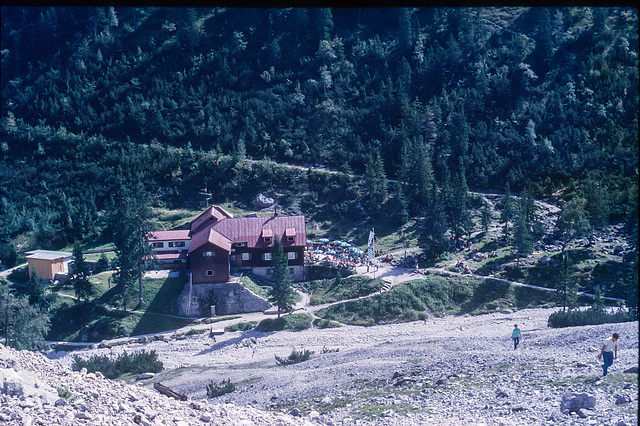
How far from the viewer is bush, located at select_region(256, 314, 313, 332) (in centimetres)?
4181

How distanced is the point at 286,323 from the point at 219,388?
46.0ft

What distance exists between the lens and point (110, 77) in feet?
294

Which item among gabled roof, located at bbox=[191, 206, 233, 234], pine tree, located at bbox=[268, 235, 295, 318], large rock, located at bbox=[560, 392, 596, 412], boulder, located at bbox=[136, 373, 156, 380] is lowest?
boulder, located at bbox=[136, 373, 156, 380]

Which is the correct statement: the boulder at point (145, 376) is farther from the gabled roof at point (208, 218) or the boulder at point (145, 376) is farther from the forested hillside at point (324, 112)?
the forested hillside at point (324, 112)

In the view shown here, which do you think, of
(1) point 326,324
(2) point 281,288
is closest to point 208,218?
(2) point 281,288

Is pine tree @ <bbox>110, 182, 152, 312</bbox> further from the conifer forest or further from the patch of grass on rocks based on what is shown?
the patch of grass on rocks

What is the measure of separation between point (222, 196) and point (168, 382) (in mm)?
37020

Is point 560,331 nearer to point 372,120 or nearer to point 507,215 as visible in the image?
point 507,215

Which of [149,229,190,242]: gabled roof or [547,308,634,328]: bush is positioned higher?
[149,229,190,242]: gabled roof

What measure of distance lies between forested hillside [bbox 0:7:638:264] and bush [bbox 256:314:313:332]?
49.4ft

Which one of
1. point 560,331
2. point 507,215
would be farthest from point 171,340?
point 507,215

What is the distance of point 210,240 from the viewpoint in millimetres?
46688

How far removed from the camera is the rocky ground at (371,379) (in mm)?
16344

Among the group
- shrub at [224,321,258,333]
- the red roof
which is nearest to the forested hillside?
the red roof
